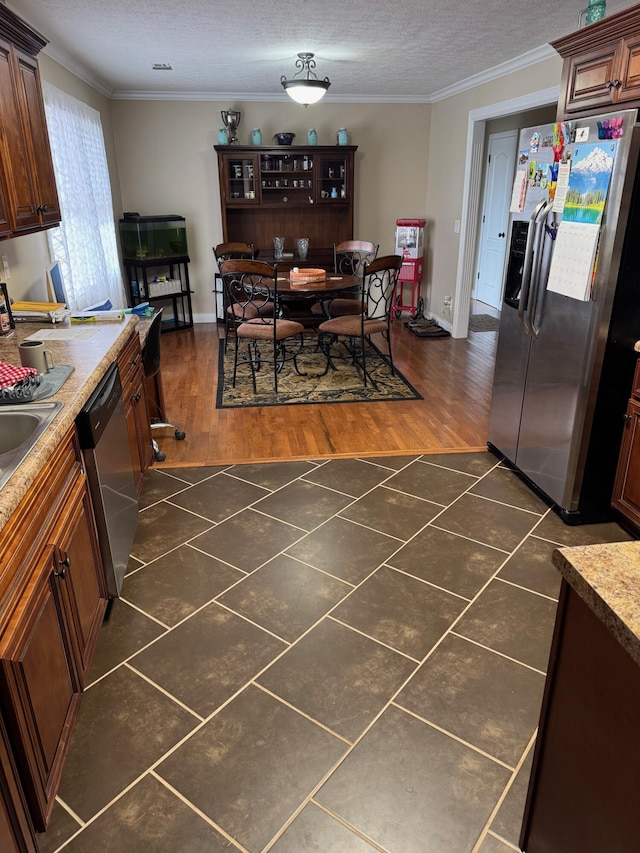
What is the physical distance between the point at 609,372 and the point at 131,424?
7.28 feet

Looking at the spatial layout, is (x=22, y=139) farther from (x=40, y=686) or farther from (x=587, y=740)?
(x=587, y=740)

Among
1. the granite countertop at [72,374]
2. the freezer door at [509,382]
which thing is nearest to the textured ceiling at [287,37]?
the freezer door at [509,382]

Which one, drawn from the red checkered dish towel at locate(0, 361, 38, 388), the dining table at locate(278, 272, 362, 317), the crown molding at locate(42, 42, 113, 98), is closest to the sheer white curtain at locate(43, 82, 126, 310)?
the crown molding at locate(42, 42, 113, 98)

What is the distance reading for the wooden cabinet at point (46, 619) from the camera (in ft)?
4.16

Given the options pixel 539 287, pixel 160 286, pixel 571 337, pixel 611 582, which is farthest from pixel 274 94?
pixel 611 582

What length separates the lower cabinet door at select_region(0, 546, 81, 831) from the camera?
1.25 metres

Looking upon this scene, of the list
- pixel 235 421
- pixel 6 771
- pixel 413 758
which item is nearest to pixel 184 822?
pixel 6 771

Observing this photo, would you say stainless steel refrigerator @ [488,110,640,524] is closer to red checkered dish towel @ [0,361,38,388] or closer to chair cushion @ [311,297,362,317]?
Result: red checkered dish towel @ [0,361,38,388]

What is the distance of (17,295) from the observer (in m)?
3.36

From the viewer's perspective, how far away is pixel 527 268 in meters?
2.87

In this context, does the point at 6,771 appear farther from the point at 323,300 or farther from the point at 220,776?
the point at 323,300

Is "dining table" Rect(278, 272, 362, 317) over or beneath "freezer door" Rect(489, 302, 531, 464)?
over

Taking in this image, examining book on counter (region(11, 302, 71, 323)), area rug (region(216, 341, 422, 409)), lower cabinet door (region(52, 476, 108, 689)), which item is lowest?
area rug (region(216, 341, 422, 409))

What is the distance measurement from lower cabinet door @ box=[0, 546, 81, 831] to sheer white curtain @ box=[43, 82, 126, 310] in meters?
3.14
